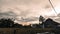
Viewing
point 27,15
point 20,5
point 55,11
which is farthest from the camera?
point 27,15

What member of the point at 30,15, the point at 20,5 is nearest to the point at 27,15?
the point at 30,15

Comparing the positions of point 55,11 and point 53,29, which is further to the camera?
point 53,29

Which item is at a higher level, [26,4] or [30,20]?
[26,4]

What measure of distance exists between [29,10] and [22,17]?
2.15ft

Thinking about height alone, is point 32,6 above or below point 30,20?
above

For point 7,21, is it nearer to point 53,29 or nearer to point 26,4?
point 26,4

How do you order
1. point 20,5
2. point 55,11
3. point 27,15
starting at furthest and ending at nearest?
point 27,15 → point 55,11 → point 20,5

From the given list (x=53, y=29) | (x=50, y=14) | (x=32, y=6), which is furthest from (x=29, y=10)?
(x=53, y=29)

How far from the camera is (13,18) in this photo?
647 cm

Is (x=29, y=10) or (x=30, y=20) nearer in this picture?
(x=29, y=10)

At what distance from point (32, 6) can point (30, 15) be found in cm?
80

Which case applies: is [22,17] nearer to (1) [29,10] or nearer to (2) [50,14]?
(1) [29,10]

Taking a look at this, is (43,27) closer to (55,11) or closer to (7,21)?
(55,11)

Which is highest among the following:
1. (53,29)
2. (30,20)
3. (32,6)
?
(32,6)
